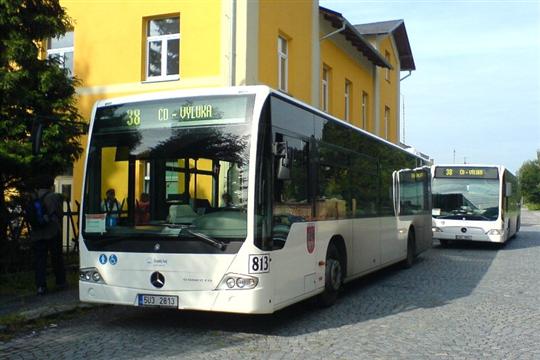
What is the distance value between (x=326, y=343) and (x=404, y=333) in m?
1.08

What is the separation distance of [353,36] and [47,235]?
16.1 meters

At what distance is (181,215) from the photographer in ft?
22.6

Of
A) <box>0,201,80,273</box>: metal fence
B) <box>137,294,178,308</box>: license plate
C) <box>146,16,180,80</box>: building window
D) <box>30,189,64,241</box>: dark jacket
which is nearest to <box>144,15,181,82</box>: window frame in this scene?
<box>146,16,180,80</box>: building window

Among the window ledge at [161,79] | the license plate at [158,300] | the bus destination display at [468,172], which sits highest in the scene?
the window ledge at [161,79]

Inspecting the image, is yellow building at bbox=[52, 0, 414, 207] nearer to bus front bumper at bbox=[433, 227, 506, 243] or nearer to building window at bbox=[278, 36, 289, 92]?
building window at bbox=[278, 36, 289, 92]

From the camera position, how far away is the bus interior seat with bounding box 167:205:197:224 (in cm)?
681

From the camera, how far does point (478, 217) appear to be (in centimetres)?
1877

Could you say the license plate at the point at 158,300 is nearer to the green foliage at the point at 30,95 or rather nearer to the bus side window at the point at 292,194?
the bus side window at the point at 292,194

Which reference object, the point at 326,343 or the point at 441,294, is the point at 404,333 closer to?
the point at 326,343

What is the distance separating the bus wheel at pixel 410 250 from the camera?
13.6m

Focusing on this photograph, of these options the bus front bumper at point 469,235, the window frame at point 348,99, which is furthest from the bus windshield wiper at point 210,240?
the window frame at point 348,99

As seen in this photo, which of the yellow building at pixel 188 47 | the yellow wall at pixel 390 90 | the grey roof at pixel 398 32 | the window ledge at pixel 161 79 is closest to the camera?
the yellow building at pixel 188 47

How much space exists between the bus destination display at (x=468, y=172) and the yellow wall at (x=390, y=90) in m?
9.58

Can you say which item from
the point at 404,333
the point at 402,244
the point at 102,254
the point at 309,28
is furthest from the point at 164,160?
the point at 309,28
